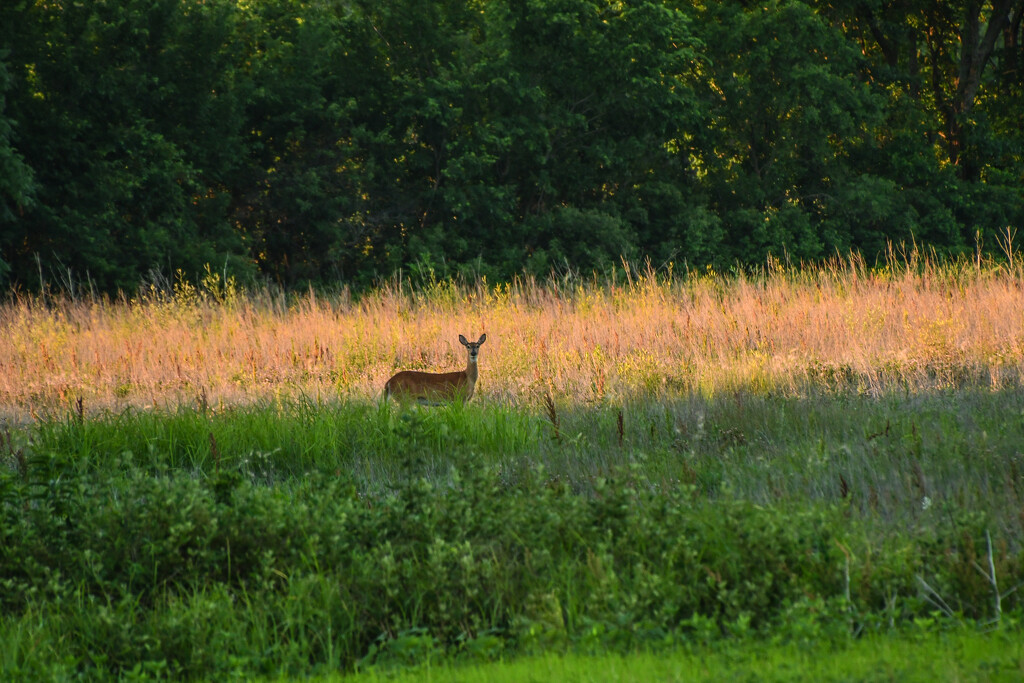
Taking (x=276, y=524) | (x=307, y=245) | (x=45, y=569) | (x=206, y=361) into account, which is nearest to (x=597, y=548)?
(x=276, y=524)

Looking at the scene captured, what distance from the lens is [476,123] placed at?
76.6 ft

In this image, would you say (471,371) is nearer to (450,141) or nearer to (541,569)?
(541,569)

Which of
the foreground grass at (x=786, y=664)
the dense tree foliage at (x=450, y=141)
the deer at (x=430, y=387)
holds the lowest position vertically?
the foreground grass at (x=786, y=664)

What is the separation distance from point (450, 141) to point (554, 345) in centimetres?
1272

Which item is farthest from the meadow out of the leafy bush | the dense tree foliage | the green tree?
the dense tree foliage

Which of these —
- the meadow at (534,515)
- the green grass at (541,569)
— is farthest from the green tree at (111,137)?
the green grass at (541,569)

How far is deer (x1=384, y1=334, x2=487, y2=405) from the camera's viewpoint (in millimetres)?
9453

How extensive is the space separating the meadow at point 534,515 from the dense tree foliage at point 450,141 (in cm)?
1107

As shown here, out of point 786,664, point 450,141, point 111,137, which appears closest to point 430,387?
point 786,664

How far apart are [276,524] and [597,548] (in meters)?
1.52

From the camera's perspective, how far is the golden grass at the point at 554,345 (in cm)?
1049

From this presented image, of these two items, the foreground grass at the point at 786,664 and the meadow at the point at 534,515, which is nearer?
the foreground grass at the point at 786,664

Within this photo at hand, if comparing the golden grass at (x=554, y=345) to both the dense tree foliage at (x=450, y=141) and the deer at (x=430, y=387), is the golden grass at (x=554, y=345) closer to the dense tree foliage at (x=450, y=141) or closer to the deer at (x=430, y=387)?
the deer at (x=430, y=387)

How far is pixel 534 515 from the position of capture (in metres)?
5.40
